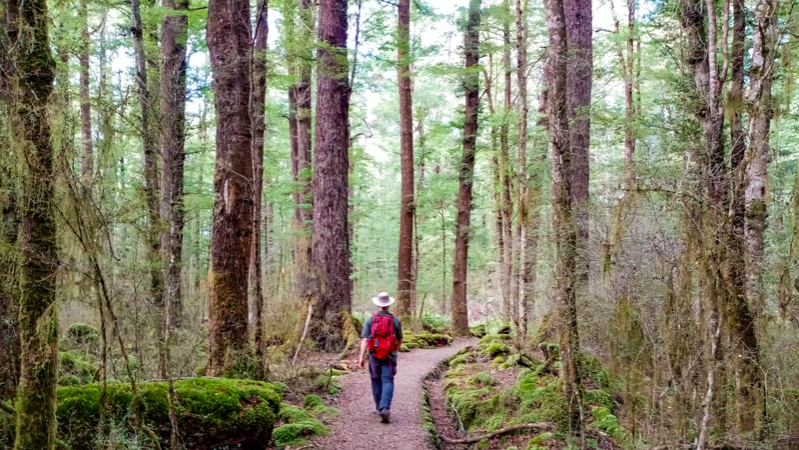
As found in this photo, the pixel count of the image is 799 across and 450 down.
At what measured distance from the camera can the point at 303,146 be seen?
17.9 metres

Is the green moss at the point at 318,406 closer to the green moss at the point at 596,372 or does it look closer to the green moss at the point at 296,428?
the green moss at the point at 296,428

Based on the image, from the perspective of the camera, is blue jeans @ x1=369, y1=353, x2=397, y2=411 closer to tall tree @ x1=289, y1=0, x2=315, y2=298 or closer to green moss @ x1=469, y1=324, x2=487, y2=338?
tall tree @ x1=289, y1=0, x2=315, y2=298

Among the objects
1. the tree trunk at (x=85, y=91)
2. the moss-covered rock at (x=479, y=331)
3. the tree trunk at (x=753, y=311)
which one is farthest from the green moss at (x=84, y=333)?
the moss-covered rock at (x=479, y=331)

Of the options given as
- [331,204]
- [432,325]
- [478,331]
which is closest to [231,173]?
[331,204]

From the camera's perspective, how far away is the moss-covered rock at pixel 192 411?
14.5 ft

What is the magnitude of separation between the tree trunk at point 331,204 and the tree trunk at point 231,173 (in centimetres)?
462

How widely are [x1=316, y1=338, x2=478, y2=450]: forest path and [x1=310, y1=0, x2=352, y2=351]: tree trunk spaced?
7.40 feet

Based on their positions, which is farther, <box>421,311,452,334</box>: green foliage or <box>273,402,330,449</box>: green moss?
<box>421,311,452,334</box>: green foliage

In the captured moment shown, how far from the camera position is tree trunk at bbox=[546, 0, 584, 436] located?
5.61 m

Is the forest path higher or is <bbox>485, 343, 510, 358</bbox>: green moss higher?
<bbox>485, 343, 510, 358</bbox>: green moss

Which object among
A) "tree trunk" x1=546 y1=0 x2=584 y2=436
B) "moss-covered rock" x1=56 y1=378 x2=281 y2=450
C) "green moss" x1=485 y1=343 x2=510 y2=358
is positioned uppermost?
"tree trunk" x1=546 y1=0 x2=584 y2=436

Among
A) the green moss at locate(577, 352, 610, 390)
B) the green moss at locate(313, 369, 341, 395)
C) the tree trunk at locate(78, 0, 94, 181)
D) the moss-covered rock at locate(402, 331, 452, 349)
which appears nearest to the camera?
the tree trunk at locate(78, 0, 94, 181)

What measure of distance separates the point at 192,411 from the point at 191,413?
0.09 ft

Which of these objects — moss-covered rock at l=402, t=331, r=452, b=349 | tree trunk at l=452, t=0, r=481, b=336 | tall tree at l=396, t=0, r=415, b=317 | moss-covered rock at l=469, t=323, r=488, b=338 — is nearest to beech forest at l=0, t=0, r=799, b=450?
moss-covered rock at l=402, t=331, r=452, b=349
